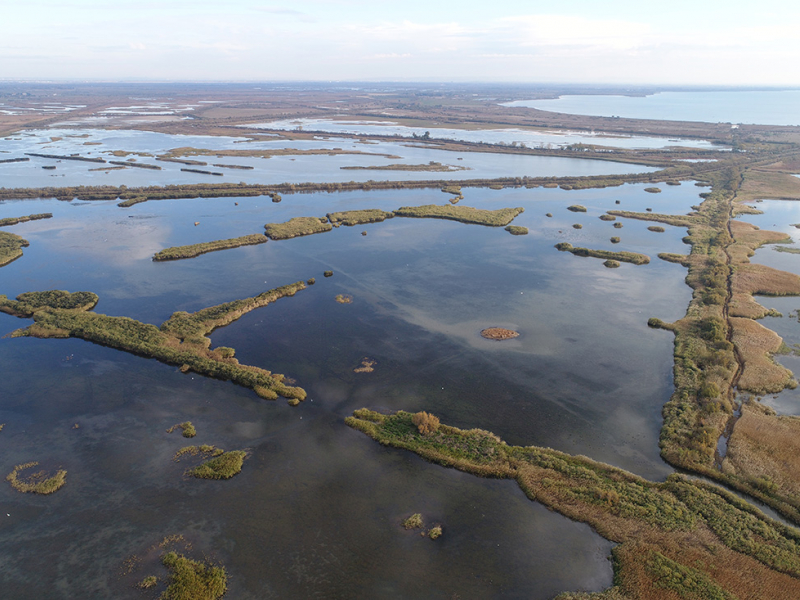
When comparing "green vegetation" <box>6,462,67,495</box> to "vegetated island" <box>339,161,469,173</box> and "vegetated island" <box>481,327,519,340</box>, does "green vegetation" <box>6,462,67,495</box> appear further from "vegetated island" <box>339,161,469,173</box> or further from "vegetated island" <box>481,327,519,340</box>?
"vegetated island" <box>339,161,469,173</box>

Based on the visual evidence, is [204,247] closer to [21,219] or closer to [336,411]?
[21,219]

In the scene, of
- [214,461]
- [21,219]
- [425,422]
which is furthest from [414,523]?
[21,219]

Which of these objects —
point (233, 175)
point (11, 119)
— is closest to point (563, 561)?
point (233, 175)

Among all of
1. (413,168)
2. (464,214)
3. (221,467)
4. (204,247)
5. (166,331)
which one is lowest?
(221,467)

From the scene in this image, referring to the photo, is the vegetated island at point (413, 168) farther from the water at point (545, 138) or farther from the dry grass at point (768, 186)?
the dry grass at point (768, 186)

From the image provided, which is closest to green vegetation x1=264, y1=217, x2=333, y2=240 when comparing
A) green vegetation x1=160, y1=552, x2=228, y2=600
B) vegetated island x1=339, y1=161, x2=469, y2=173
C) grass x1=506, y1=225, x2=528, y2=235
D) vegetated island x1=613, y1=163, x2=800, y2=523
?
grass x1=506, y1=225, x2=528, y2=235

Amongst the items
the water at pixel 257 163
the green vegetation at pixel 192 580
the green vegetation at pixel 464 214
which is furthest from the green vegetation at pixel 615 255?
the green vegetation at pixel 192 580
